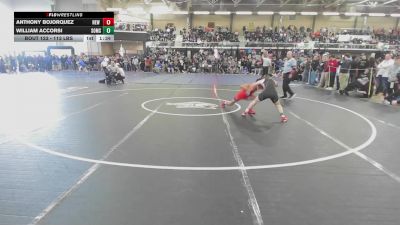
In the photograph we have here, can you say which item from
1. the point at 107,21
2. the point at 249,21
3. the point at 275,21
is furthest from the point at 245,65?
the point at 107,21

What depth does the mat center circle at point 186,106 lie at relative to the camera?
8.96 meters

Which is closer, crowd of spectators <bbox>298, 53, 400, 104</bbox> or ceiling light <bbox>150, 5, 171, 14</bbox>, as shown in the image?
crowd of spectators <bbox>298, 53, 400, 104</bbox>

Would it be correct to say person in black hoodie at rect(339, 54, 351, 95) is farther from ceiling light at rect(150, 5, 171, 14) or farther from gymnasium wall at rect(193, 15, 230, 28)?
gymnasium wall at rect(193, 15, 230, 28)

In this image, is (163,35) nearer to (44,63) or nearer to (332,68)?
(44,63)

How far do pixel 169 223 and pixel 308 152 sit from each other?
10.6ft

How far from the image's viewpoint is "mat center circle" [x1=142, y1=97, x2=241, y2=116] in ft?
29.4

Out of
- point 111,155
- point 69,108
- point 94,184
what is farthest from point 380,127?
point 69,108

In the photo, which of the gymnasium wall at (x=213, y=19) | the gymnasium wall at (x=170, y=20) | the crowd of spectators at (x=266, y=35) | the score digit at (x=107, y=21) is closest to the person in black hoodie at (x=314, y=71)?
the score digit at (x=107, y=21)

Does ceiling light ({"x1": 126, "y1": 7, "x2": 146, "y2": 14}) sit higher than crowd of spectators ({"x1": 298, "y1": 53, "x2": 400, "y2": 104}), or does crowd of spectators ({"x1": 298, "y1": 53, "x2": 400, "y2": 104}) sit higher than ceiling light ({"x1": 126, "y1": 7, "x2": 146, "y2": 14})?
ceiling light ({"x1": 126, "y1": 7, "x2": 146, "y2": 14})

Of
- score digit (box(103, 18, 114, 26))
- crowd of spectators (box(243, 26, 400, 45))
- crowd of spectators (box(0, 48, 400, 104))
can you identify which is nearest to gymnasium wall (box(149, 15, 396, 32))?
crowd of spectators (box(243, 26, 400, 45))

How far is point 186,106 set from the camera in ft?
32.8

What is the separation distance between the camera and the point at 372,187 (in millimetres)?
4246
